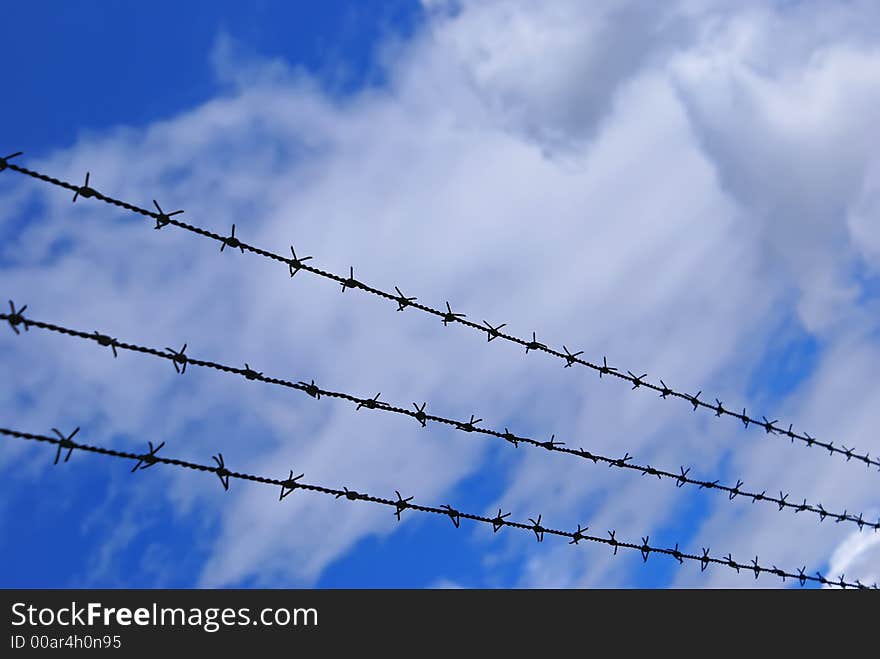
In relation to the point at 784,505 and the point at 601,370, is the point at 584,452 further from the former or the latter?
the point at 784,505

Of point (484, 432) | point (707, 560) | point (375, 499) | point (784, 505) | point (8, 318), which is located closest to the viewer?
point (8, 318)

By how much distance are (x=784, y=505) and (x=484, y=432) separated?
4.62 meters

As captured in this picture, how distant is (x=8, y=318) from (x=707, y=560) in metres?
6.66

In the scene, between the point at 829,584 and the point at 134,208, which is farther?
the point at 829,584

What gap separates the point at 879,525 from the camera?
10.6 metres

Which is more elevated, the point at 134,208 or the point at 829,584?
the point at 134,208

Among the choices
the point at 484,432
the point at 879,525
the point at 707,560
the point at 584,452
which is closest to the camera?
the point at 484,432

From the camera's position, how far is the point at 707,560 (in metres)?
7.98

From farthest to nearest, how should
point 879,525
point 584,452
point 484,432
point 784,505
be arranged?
Answer: 1. point 879,525
2. point 784,505
3. point 584,452
4. point 484,432

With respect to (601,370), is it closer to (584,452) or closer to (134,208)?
(584,452)
